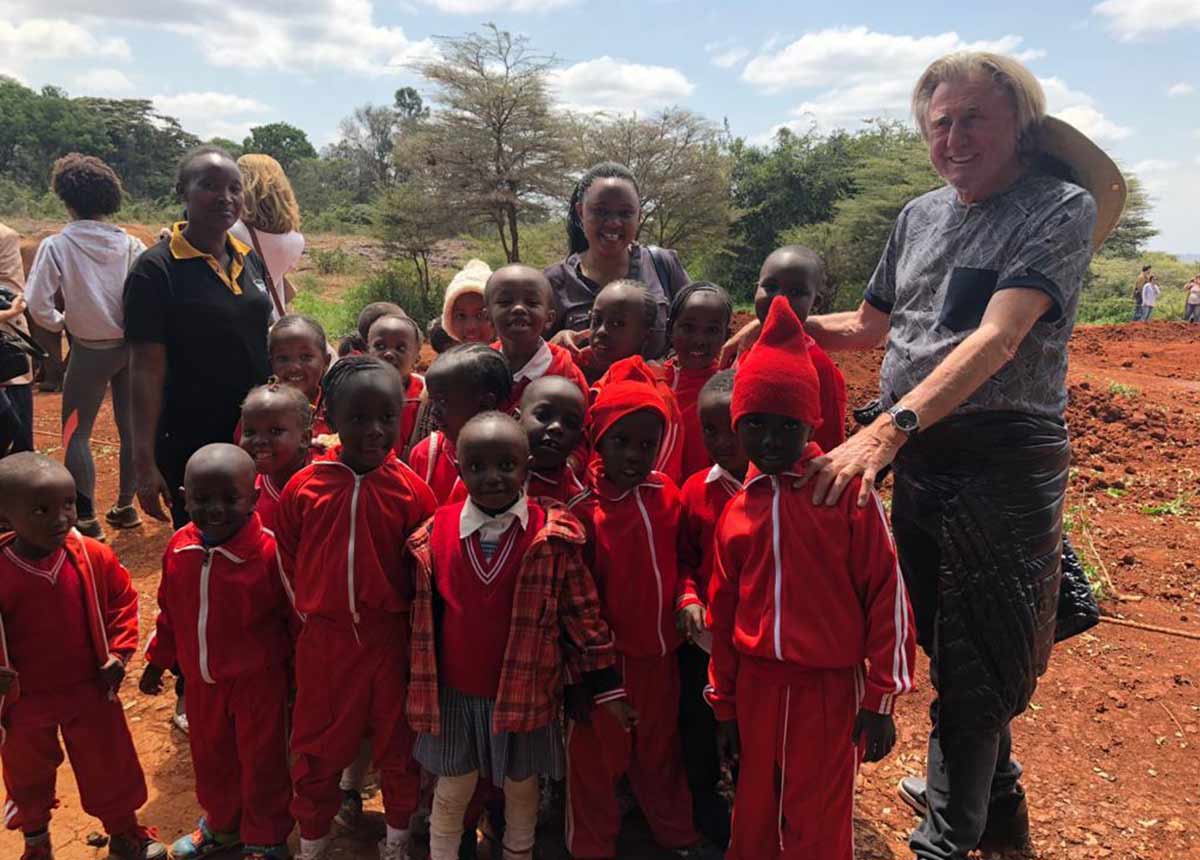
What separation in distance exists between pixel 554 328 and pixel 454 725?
5.43ft

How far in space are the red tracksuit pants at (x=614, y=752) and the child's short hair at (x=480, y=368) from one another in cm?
94

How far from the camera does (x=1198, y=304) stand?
69.8 ft

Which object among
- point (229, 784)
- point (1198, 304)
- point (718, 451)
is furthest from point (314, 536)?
point (1198, 304)

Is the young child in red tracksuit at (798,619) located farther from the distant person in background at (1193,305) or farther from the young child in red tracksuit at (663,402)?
the distant person in background at (1193,305)

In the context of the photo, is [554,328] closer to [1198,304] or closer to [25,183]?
[1198,304]

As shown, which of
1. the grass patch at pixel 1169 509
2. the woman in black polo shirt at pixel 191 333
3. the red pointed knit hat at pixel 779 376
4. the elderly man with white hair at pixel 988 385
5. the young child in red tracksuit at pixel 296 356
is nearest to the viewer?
the red pointed knit hat at pixel 779 376

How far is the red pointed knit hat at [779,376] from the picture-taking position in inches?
74.6

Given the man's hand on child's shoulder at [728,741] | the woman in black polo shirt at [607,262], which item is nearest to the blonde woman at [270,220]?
the woman in black polo shirt at [607,262]

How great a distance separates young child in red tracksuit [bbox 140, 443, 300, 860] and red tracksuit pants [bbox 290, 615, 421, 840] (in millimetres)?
147

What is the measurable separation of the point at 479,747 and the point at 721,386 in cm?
129

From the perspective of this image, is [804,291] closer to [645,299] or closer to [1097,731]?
[645,299]

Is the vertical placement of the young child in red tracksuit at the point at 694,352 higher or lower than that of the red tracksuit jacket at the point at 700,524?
higher

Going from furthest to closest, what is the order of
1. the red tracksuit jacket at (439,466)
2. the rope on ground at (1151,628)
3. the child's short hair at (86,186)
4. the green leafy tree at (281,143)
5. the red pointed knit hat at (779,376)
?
1. the green leafy tree at (281,143)
2. the child's short hair at (86,186)
3. the rope on ground at (1151,628)
4. the red tracksuit jacket at (439,466)
5. the red pointed knit hat at (779,376)

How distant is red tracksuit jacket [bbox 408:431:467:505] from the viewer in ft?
8.31
